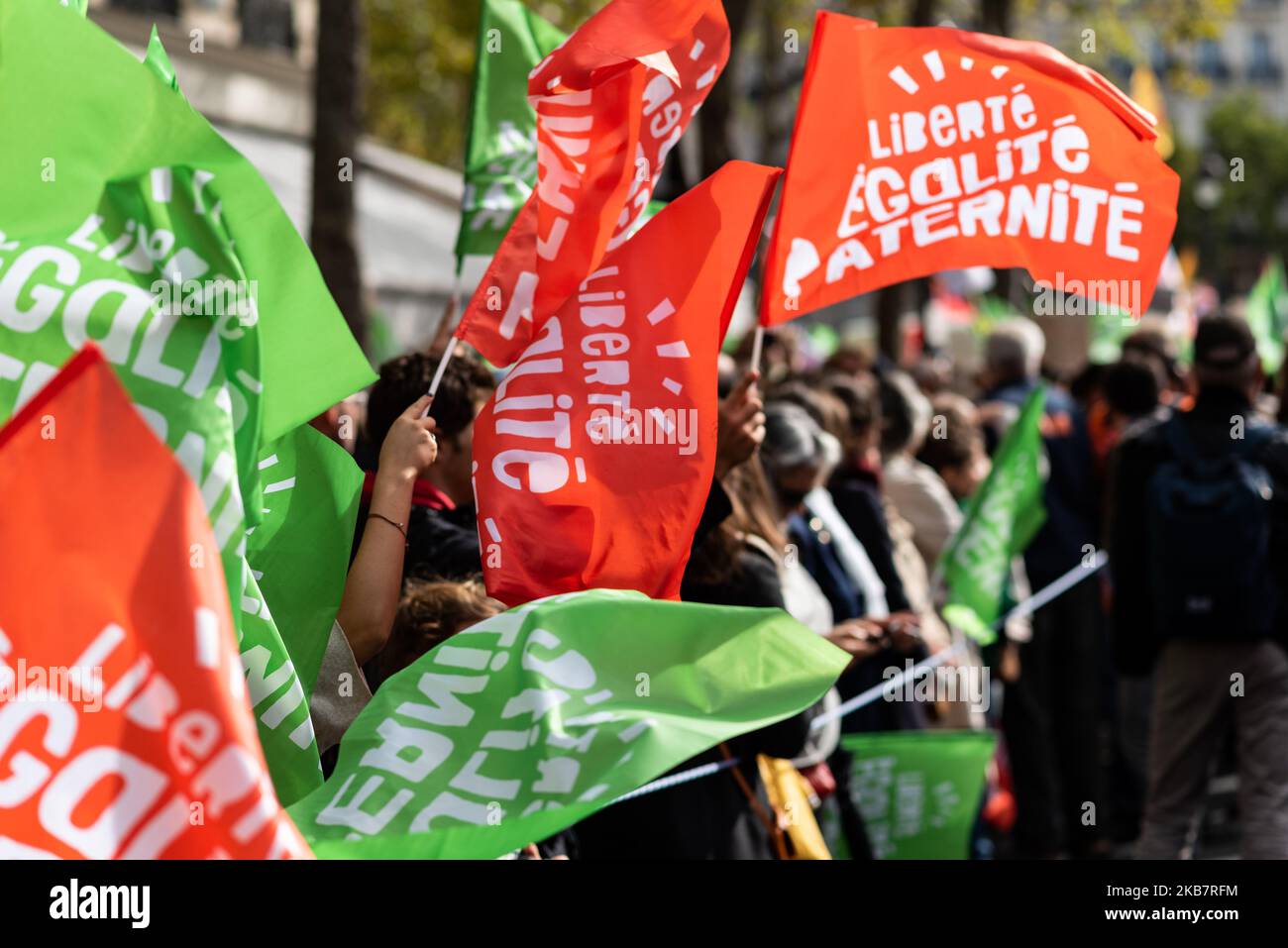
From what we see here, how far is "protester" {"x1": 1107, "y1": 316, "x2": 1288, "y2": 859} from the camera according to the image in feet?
20.1

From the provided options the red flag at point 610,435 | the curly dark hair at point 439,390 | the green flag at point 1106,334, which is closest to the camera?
the red flag at point 610,435

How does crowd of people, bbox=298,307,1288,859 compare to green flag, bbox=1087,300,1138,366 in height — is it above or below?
below

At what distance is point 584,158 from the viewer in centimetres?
390

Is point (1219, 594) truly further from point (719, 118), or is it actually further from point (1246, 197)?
point (1246, 197)

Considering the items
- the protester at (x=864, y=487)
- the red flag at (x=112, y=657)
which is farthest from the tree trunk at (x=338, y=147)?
the red flag at (x=112, y=657)

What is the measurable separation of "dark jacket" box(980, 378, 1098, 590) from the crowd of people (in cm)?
1

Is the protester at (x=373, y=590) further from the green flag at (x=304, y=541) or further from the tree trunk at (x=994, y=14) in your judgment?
the tree trunk at (x=994, y=14)

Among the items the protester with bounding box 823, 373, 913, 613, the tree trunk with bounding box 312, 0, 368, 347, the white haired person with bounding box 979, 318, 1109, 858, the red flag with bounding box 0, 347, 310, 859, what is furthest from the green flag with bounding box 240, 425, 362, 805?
the tree trunk with bounding box 312, 0, 368, 347

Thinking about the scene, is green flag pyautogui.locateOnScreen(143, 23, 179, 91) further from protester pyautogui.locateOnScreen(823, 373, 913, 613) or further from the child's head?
protester pyautogui.locateOnScreen(823, 373, 913, 613)

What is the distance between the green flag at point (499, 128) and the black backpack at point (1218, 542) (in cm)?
232

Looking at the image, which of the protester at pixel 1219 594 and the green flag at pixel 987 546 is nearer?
the protester at pixel 1219 594

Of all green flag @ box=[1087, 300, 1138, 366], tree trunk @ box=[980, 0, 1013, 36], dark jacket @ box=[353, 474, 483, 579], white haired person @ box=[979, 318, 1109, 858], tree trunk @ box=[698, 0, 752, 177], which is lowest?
white haired person @ box=[979, 318, 1109, 858]

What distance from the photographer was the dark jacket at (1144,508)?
6176 mm

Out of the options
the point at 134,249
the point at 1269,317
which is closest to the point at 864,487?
the point at 134,249
